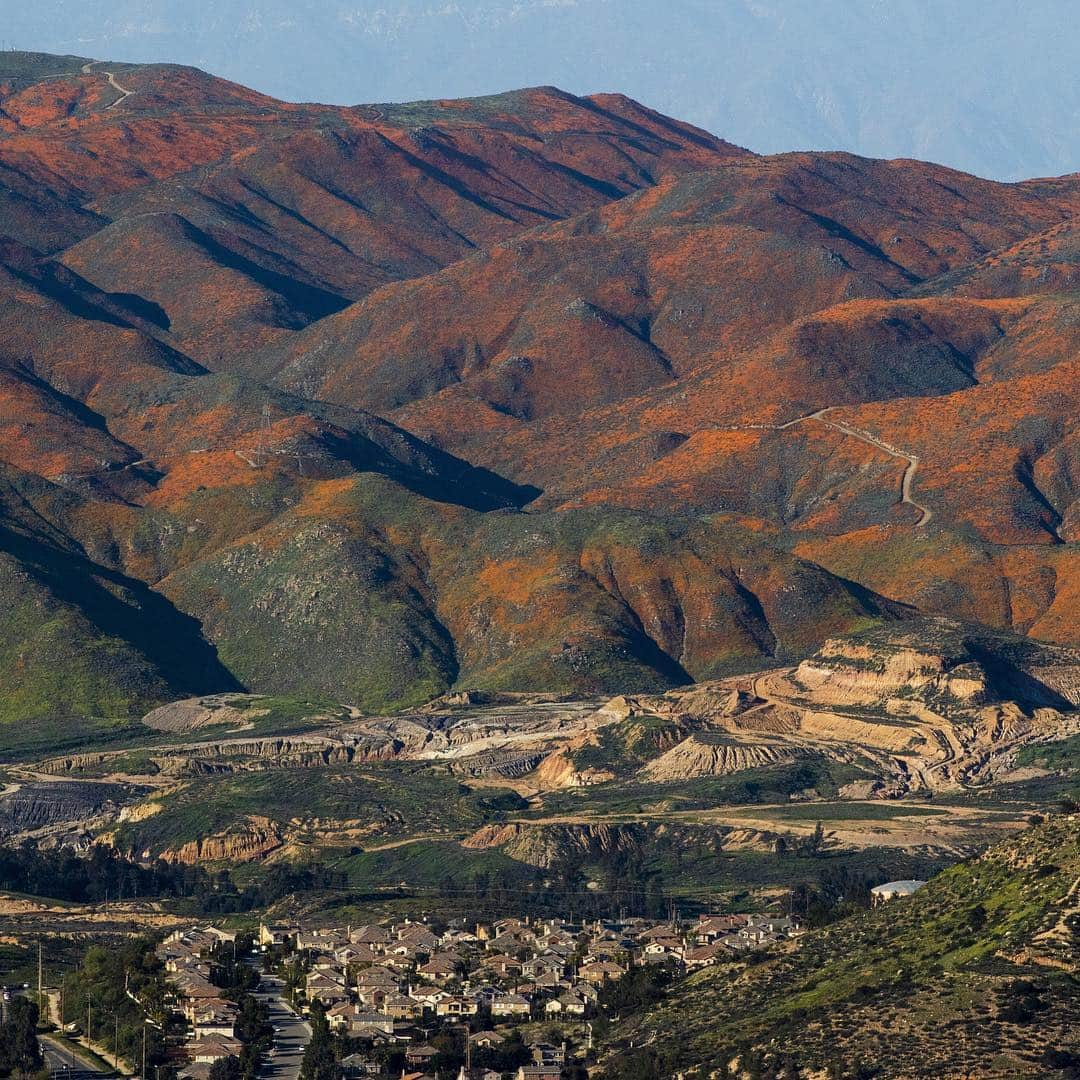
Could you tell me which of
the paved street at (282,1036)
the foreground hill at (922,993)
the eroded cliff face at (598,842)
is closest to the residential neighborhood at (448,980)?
the paved street at (282,1036)

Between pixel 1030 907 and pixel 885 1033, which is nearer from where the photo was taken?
pixel 885 1033

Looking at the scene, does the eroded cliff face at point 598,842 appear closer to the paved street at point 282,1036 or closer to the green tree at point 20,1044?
the paved street at point 282,1036

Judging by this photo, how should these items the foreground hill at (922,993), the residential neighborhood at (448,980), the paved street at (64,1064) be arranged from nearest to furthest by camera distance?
the foreground hill at (922,993) < the residential neighborhood at (448,980) < the paved street at (64,1064)

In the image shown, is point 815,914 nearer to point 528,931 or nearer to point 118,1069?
point 528,931

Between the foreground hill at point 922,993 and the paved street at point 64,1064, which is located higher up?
the foreground hill at point 922,993

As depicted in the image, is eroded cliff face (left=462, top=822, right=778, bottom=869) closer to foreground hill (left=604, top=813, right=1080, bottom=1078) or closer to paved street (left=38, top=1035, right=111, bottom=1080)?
paved street (left=38, top=1035, right=111, bottom=1080)

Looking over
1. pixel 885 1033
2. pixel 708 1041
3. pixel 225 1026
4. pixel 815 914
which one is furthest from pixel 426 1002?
pixel 885 1033
